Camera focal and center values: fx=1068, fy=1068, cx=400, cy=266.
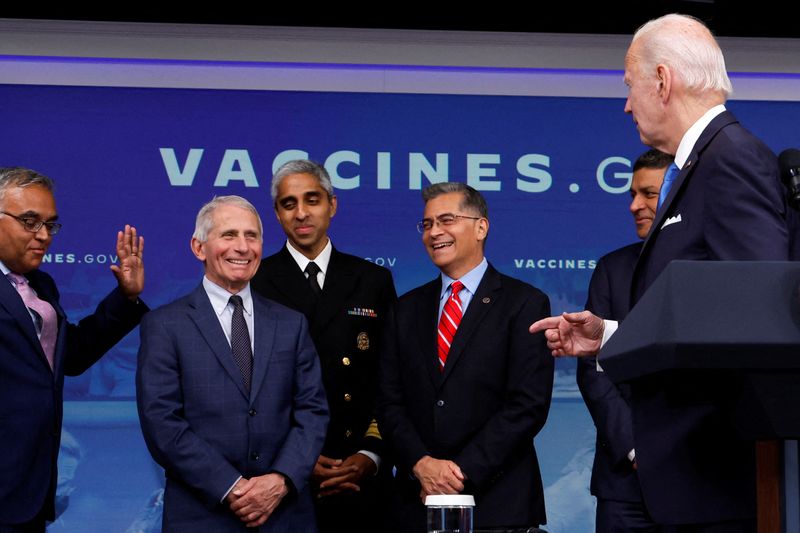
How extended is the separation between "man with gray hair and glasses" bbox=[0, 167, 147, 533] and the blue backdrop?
122cm

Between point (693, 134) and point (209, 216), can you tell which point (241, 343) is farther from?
point (693, 134)

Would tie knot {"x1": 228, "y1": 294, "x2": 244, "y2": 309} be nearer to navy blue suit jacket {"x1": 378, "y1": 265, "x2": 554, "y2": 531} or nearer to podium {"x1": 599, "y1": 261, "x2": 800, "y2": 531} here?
navy blue suit jacket {"x1": 378, "y1": 265, "x2": 554, "y2": 531}

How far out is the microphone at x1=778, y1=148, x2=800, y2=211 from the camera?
5.19ft

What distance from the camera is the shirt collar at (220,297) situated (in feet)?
12.2

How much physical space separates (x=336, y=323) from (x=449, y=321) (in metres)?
0.44

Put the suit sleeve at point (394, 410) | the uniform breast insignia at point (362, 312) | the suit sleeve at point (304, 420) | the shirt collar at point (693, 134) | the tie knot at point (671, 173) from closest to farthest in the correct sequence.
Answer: the shirt collar at point (693, 134) < the tie knot at point (671, 173) < the suit sleeve at point (304, 420) < the suit sleeve at point (394, 410) < the uniform breast insignia at point (362, 312)

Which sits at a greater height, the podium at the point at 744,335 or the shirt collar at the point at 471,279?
the shirt collar at the point at 471,279

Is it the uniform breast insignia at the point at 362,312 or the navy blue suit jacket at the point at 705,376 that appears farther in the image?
the uniform breast insignia at the point at 362,312

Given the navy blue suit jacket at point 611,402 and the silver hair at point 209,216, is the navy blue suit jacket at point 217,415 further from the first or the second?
the navy blue suit jacket at point 611,402

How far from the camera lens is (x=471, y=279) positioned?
4.12m

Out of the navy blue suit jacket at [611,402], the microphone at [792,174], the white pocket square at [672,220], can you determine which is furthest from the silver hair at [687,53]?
the navy blue suit jacket at [611,402]

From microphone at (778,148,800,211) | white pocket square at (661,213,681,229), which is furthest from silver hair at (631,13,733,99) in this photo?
microphone at (778,148,800,211)

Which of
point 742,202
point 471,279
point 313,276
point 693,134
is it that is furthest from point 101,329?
point 742,202

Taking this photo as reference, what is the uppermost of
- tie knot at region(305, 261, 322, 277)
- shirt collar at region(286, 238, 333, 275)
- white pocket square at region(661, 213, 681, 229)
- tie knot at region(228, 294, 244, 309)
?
shirt collar at region(286, 238, 333, 275)
